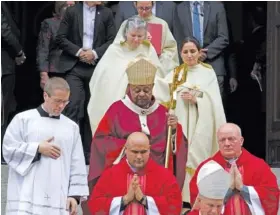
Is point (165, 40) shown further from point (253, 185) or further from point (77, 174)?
point (77, 174)

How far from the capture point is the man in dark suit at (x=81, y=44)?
12688 millimetres

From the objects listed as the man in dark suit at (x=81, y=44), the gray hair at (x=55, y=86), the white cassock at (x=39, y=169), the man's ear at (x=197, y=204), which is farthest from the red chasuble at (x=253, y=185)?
the man in dark suit at (x=81, y=44)

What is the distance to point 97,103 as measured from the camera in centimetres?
1201

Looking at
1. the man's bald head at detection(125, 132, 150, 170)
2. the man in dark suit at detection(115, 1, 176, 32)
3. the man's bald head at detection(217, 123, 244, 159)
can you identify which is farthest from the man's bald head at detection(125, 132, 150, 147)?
the man in dark suit at detection(115, 1, 176, 32)

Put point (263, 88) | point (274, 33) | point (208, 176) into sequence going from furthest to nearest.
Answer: point (263, 88) → point (274, 33) → point (208, 176)

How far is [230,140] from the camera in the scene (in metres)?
10.0

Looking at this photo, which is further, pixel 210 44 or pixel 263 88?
pixel 263 88

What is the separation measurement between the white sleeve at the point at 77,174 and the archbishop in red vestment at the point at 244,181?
2.73 feet

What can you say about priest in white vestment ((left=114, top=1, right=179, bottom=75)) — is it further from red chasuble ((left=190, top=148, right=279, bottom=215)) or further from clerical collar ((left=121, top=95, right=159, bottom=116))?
red chasuble ((left=190, top=148, right=279, bottom=215))

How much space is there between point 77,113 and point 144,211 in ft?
10.1

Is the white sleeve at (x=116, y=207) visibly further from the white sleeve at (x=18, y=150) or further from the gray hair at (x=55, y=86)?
the gray hair at (x=55, y=86)

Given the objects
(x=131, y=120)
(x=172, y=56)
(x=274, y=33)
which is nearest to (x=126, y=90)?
(x=131, y=120)

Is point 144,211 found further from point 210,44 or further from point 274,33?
point 274,33

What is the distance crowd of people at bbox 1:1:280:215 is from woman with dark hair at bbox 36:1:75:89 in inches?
0.5
